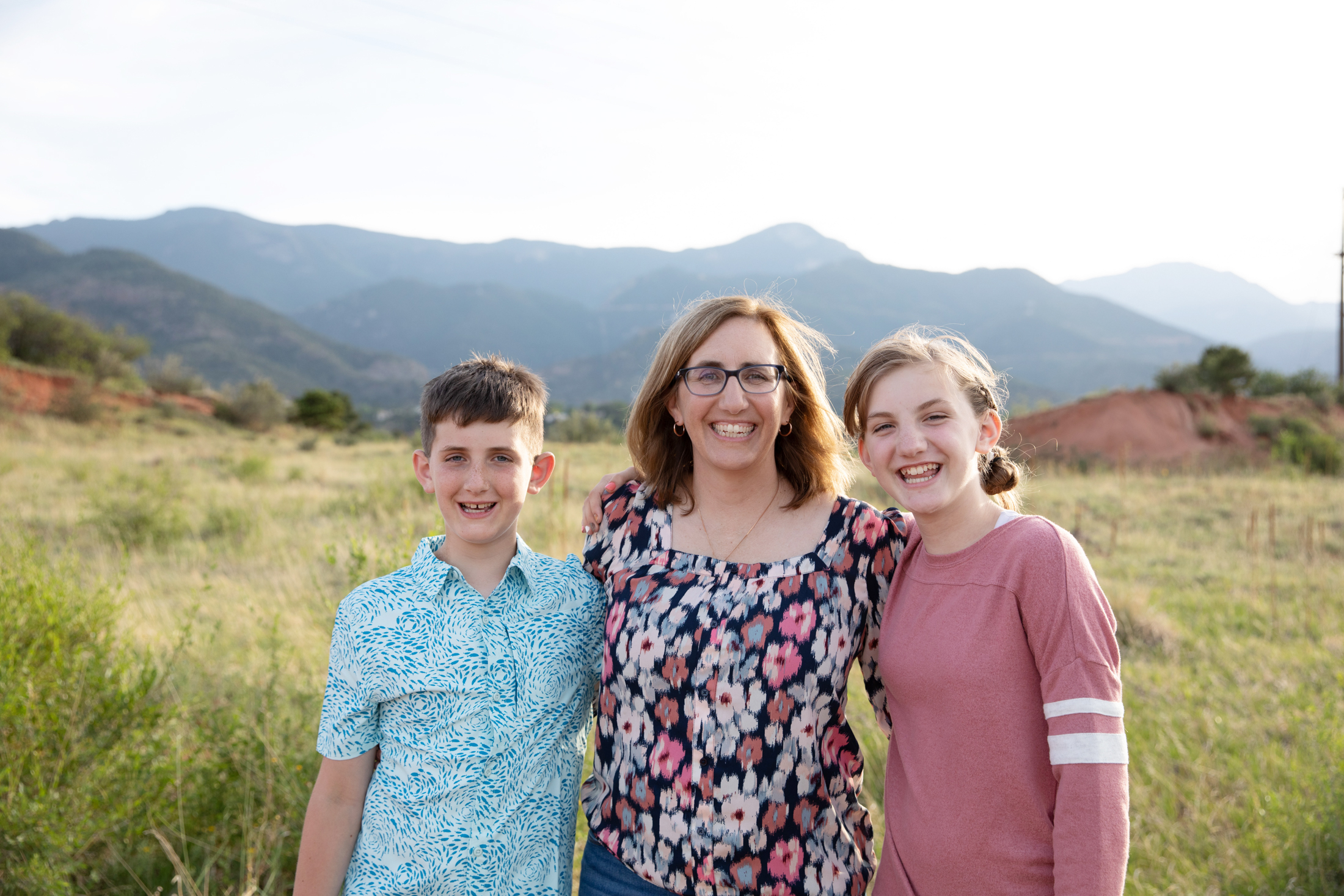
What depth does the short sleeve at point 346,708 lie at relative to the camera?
1.82 meters

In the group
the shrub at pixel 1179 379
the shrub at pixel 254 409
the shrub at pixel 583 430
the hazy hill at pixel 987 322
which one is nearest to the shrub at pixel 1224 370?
the shrub at pixel 1179 379

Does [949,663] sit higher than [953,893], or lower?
higher

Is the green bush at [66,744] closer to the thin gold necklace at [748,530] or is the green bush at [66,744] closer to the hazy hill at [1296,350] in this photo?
the thin gold necklace at [748,530]

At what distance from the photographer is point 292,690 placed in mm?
4262

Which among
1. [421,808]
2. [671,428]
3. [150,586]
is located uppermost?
[671,428]

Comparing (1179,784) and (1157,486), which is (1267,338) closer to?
(1157,486)

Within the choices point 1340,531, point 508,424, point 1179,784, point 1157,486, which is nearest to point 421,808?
point 508,424

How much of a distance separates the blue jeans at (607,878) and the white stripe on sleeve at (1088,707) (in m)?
1.03

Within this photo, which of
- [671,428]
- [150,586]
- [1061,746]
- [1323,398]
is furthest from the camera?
[1323,398]

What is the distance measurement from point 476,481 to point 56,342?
41.6m

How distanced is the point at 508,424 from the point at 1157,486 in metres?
17.2

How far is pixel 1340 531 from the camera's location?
407 inches

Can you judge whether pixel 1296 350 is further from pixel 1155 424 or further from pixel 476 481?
pixel 476 481

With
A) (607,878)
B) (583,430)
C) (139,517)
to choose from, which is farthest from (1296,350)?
(607,878)
